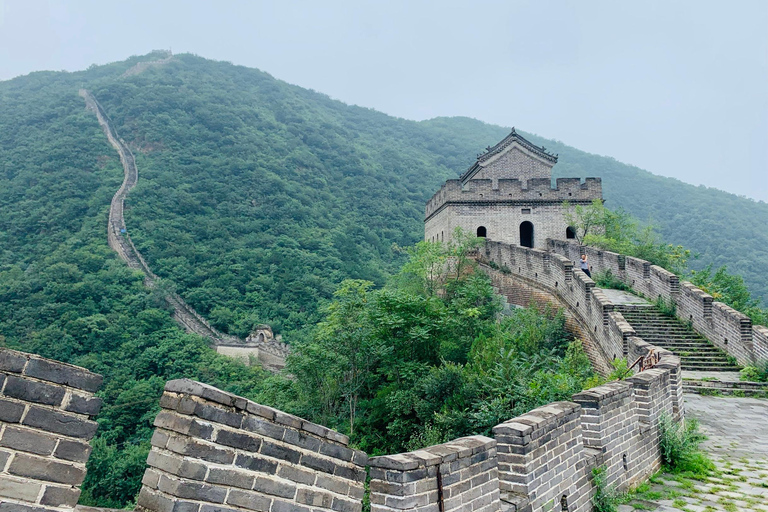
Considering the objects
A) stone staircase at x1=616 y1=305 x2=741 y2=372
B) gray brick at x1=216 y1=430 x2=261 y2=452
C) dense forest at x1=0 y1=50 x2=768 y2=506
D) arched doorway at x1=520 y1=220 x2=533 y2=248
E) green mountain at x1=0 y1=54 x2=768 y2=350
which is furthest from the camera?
green mountain at x1=0 y1=54 x2=768 y2=350

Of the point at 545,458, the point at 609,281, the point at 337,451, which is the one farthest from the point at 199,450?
the point at 609,281

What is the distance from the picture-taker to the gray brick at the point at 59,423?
1.74 m

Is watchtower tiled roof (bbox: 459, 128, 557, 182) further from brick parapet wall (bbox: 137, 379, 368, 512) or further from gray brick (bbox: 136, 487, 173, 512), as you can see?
gray brick (bbox: 136, 487, 173, 512)

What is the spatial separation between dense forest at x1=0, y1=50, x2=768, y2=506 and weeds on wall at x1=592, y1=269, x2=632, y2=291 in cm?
341

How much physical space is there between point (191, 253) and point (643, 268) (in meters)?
42.4

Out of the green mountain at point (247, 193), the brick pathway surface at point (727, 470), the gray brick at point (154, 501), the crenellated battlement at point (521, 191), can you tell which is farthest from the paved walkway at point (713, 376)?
the green mountain at point (247, 193)

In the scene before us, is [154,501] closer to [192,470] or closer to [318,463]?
[192,470]

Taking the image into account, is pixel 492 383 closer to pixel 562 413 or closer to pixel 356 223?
pixel 562 413

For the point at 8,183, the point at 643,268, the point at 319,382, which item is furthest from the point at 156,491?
the point at 8,183

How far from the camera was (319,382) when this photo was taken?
14922 millimetres

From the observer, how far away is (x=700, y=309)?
12.0m

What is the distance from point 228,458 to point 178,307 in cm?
4259

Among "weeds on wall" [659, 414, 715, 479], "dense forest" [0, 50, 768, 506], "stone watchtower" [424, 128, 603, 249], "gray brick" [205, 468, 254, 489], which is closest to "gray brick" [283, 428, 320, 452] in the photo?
"gray brick" [205, 468, 254, 489]

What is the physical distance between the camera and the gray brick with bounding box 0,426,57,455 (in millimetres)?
1680
